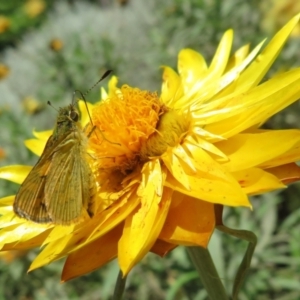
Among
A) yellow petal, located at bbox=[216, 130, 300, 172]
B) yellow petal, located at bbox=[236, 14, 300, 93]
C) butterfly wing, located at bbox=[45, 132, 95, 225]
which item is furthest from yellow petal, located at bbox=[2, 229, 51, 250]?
yellow petal, located at bbox=[236, 14, 300, 93]

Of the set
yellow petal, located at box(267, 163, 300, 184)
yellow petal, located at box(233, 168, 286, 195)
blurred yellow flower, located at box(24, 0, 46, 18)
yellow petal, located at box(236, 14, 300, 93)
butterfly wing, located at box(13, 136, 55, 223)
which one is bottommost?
yellow petal, located at box(267, 163, 300, 184)

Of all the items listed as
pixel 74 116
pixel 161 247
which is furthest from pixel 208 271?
pixel 74 116

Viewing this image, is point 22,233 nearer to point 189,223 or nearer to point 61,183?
point 61,183

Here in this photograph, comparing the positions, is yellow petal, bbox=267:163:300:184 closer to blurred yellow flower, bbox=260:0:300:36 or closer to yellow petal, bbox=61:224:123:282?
yellow petal, bbox=61:224:123:282

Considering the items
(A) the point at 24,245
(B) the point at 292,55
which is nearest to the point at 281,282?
(A) the point at 24,245

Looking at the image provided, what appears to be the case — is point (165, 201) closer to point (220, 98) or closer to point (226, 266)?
point (220, 98)
